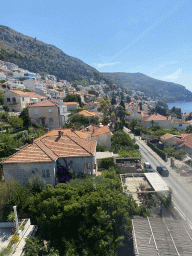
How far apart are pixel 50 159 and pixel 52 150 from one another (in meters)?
2.41

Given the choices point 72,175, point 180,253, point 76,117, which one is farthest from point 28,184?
point 76,117

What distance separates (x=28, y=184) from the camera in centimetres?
1655

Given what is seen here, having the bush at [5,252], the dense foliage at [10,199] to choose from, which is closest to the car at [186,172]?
the dense foliage at [10,199]

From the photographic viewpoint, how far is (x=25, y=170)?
1686 centimetres

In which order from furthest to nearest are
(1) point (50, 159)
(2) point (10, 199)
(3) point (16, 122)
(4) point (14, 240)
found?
(3) point (16, 122) → (1) point (50, 159) → (2) point (10, 199) → (4) point (14, 240)

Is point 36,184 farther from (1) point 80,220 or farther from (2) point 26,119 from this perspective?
(2) point 26,119

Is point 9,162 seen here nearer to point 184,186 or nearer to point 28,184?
point 28,184

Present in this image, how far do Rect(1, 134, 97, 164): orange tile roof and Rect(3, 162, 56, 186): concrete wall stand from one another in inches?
17.4

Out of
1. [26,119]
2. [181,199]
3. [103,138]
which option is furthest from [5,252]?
[26,119]

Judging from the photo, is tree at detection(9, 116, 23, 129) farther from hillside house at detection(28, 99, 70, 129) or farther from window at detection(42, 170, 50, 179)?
window at detection(42, 170, 50, 179)

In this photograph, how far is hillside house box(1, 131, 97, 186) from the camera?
55.0 ft

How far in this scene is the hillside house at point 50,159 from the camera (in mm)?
16750

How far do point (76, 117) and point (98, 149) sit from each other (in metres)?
21.3

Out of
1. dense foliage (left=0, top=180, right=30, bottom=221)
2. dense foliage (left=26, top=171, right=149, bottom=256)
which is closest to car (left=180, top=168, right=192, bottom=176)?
dense foliage (left=26, top=171, right=149, bottom=256)
